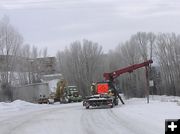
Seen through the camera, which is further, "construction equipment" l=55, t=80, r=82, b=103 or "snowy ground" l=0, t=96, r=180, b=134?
"construction equipment" l=55, t=80, r=82, b=103

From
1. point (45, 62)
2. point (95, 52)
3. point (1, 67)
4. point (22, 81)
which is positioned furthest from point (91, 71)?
point (1, 67)

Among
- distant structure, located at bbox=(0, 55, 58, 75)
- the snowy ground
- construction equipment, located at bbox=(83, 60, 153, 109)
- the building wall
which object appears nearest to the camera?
the snowy ground

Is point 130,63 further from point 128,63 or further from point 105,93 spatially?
point 105,93

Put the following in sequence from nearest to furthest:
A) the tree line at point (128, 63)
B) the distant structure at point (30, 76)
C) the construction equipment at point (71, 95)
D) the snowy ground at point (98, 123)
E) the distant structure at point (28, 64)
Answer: the snowy ground at point (98, 123), the construction equipment at point (71, 95), the distant structure at point (30, 76), the distant structure at point (28, 64), the tree line at point (128, 63)

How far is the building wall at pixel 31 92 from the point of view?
74.9 metres

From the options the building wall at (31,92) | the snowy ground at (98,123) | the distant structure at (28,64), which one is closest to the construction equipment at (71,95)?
the building wall at (31,92)

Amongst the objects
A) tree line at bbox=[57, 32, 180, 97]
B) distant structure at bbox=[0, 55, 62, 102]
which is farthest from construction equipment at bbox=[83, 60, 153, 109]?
tree line at bbox=[57, 32, 180, 97]

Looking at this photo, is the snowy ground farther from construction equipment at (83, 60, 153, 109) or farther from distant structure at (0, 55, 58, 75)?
distant structure at (0, 55, 58, 75)

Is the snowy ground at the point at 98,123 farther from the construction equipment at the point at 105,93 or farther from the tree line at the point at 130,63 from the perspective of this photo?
the tree line at the point at 130,63

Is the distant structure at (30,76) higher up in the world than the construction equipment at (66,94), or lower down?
higher up

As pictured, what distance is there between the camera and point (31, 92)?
250 feet

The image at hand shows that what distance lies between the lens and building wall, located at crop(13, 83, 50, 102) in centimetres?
7488

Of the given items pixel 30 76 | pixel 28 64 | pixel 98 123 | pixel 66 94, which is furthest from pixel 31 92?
pixel 98 123

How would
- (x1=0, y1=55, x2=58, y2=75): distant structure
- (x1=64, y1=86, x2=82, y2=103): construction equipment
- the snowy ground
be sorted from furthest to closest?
(x1=0, y1=55, x2=58, y2=75): distant structure, (x1=64, y1=86, x2=82, y2=103): construction equipment, the snowy ground
